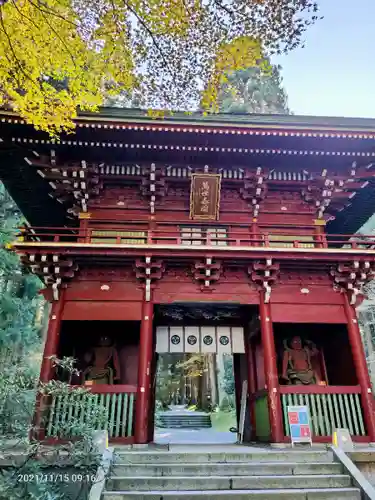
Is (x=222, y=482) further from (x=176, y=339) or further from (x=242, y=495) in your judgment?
(x=176, y=339)

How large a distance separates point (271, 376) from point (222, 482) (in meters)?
3.12

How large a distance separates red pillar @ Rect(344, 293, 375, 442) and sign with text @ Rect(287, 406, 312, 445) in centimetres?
171

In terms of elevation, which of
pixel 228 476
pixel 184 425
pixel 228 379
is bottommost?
pixel 184 425

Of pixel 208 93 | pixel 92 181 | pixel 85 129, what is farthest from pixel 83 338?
pixel 208 93

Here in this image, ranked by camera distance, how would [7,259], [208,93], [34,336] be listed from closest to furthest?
[208,93] < [7,259] < [34,336]

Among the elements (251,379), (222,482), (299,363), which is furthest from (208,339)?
(222,482)

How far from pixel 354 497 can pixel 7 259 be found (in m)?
16.2

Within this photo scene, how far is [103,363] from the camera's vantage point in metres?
9.32

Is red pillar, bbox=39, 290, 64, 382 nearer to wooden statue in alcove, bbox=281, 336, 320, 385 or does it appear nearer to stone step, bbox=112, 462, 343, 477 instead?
stone step, bbox=112, 462, 343, 477

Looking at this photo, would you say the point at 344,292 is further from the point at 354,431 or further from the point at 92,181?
the point at 92,181

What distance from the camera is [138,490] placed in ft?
17.7

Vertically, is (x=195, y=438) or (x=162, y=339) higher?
(x=162, y=339)

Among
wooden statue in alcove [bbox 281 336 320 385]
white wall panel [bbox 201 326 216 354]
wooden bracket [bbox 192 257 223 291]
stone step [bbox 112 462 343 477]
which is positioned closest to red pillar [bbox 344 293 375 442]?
wooden statue in alcove [bbox 281 336 320 385]

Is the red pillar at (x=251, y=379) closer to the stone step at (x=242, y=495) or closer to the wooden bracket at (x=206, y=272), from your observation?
the wooden bracket at (x=206, y=272)
